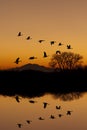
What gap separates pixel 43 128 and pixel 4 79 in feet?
252

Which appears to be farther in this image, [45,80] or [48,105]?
[45,80]

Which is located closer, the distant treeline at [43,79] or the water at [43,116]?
the water at [43,116]

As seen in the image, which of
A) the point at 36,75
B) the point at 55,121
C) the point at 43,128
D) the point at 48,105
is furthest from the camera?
the point at 36,75

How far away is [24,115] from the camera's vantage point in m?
51.4

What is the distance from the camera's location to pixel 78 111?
53.2 meters

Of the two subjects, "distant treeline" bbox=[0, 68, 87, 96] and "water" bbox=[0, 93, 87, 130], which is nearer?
"water" bbox=[0, 93, 87, 130]

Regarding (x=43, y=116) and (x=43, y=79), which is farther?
(x=43, y=79)

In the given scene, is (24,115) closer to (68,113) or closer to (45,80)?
(68,113)

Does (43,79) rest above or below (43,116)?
above

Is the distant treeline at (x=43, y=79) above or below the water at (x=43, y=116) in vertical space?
above

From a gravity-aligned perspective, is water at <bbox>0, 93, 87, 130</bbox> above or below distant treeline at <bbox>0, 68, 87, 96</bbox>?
below

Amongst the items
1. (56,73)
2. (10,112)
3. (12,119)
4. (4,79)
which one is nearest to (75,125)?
(12,119)

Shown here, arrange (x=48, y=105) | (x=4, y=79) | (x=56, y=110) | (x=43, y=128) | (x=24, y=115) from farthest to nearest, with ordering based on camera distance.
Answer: (x=4, y=79)
(x=48, y=105)
(x=56, y=110)
(x=24, y=115)
(x=43, y=128)

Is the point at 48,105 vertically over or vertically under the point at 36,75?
under
